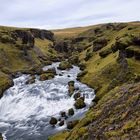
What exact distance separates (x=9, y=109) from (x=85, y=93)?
1636 cm

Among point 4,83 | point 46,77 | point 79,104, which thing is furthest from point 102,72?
point 4,83

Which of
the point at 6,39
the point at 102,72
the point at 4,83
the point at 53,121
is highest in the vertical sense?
the point at 6,39

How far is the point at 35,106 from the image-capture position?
7438 centimetres

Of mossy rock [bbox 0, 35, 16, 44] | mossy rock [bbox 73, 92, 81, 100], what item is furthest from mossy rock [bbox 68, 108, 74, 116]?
mossy rock [bbox 0, 35, 16, 44]

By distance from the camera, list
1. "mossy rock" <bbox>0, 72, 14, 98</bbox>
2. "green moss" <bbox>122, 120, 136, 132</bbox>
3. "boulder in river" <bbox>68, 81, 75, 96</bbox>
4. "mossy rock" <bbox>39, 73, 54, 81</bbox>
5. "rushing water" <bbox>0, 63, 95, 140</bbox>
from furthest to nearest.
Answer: "mossy rock" <bbox>39, 73, 54, 81</bbox>, "mossy rock" <bbox>0, 72, 14, 98</bbox>, "boulder in river" <bbox>68, 81, 75, 96</bbox>, "rushing water" <bbox>0, 63, 95, 140</bbox>, "green moss" <bbox>122, 120, 136, 132</bbox>

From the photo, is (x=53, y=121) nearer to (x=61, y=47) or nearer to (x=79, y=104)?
(x=79, y=104)

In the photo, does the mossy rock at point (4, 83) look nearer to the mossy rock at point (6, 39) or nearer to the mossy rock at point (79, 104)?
the mossy rock at point (79, 104)

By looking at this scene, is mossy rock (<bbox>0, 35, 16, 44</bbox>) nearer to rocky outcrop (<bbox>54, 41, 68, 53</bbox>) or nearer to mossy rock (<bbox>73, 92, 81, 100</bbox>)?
rocky outcrop (<bbox>54, 41, 68, 53</bbox>)

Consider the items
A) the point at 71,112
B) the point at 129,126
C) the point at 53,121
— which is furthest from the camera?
the point at 71,112

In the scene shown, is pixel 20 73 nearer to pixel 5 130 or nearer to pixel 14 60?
pixel 14 60

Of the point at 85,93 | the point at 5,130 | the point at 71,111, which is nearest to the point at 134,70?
the point at 85,93

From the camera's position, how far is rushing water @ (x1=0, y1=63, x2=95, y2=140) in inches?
2384

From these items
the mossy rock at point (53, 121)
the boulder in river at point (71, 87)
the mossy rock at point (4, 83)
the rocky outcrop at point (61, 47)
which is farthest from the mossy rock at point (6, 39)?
the mossy rock at point (53, 121)

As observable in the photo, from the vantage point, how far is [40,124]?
6356 centimetres
